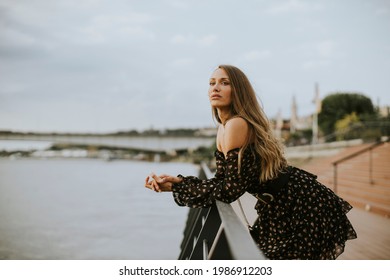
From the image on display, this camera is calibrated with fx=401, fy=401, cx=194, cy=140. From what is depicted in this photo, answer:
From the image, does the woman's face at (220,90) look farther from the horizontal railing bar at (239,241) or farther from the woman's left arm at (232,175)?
the horizontal railing bar at (239,241)

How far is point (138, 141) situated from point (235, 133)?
24.8 m

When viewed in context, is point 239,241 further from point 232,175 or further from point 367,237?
point 367,237

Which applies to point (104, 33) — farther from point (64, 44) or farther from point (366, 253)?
point (366, 253)

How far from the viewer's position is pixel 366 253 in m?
3.62

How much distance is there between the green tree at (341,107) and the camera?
31487 millimetres

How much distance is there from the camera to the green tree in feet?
103

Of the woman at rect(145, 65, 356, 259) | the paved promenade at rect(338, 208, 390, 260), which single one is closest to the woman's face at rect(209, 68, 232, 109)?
the woman at rect(145, 65, 356, 259)

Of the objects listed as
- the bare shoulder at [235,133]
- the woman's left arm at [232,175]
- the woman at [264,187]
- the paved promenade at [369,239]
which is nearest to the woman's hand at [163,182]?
the woman at [264,187]

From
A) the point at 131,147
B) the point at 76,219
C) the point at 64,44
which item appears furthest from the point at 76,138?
the point at 64,44

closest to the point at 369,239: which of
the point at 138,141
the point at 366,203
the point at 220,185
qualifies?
the point at 366,203

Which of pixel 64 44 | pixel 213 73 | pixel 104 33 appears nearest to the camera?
pixel 213 73

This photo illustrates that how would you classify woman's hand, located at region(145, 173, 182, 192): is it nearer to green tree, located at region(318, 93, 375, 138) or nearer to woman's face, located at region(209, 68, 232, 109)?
woman's face, located at region(209, 68, 232, 109)

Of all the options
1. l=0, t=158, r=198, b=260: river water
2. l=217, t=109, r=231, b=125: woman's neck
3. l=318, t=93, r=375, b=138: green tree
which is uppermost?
l=318, t=93, r=375, b=138: green tree

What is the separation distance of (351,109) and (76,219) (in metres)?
28.3
